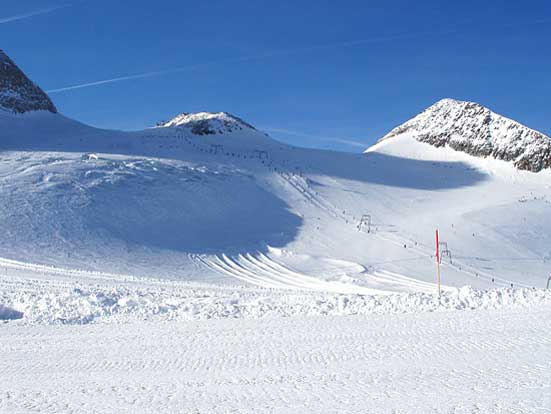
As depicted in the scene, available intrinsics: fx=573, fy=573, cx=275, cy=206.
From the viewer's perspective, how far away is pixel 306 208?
99.3ft

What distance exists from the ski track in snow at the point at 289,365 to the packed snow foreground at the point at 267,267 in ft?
0.12

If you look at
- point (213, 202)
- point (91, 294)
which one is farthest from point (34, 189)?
point (91, 294)

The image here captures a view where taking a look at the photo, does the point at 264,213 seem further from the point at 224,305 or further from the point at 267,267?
the point at 224,305

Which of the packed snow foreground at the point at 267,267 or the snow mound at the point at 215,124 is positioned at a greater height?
the snow mound at the point at 215,124

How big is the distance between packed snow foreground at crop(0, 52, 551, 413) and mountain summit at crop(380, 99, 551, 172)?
0.53 ft

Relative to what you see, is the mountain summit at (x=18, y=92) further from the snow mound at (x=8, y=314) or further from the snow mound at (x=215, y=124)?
the snow mound at (x=8, y=314)

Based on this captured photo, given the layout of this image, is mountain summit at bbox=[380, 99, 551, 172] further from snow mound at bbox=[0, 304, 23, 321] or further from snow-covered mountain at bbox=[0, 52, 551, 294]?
snow mound at bbox=[0, 304, 23, 321]

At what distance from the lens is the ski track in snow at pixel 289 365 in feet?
20.0

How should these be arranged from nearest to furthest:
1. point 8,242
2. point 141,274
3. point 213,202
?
point 141,274
point 8,242
point 213,202

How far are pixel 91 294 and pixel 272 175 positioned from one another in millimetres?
22857

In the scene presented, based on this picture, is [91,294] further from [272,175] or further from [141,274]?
[272,175]

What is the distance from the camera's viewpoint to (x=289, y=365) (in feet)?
→ 24.7

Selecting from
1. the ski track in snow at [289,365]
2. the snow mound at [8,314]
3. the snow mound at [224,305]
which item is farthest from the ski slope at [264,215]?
the ski track in snow at [289,365]

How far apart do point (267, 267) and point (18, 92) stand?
3742cm
